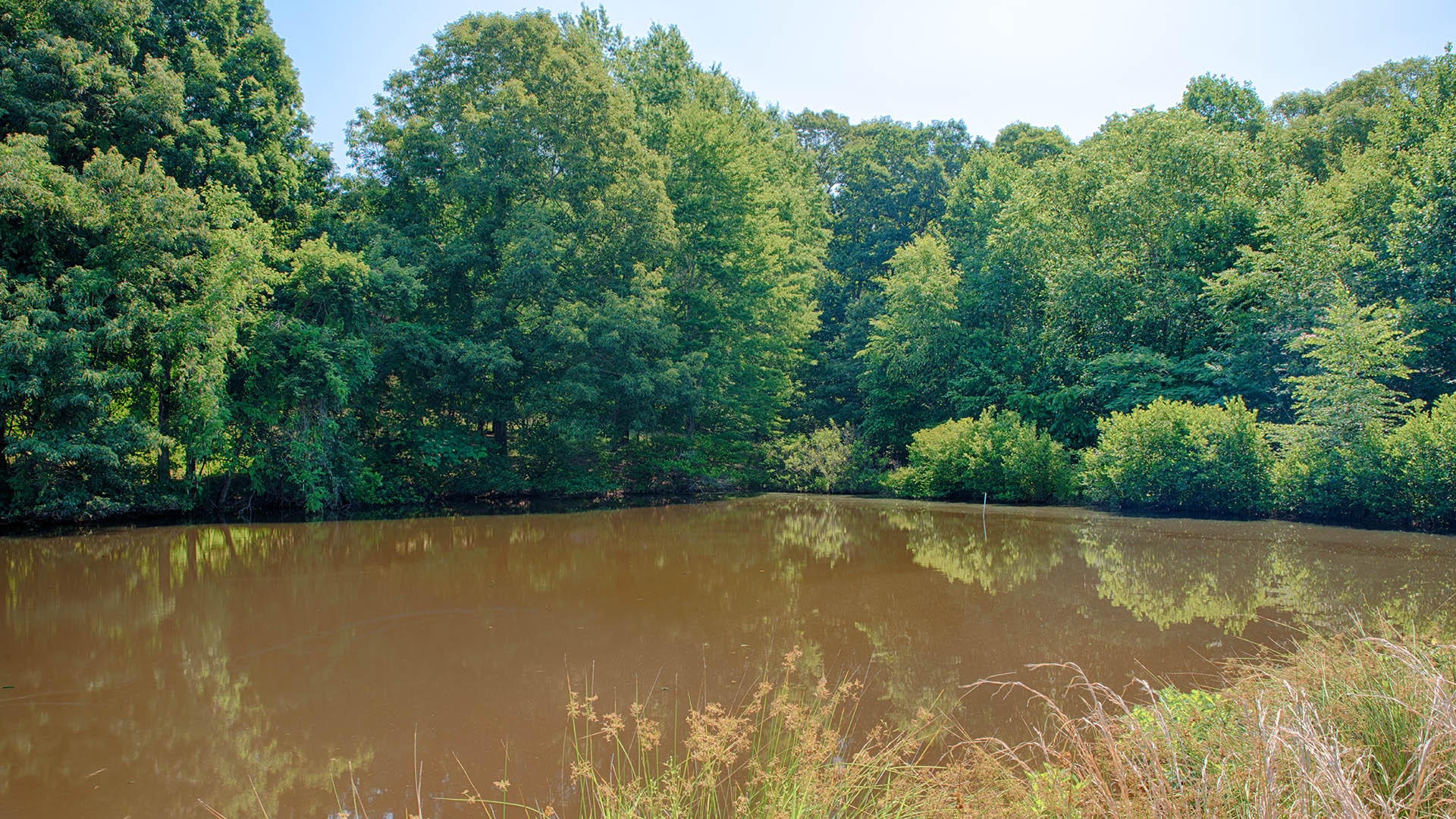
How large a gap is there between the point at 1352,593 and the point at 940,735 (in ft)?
20.0

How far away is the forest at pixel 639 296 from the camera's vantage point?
14312 millimetres

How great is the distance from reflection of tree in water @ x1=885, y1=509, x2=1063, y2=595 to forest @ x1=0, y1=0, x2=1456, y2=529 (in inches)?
145

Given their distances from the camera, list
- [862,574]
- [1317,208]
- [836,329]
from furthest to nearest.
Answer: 1. [836,329]
2. [1317,208]
3. [862,574]

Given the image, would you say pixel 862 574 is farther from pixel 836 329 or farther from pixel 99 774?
pixel 836 329

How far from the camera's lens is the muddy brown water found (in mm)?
4727

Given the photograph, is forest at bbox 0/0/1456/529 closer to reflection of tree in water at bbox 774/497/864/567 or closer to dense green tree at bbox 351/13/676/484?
dense green tree at bbox 351/13/676/484

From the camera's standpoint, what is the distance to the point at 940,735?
4.87 m


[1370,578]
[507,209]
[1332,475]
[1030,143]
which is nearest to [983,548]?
[1370,578]

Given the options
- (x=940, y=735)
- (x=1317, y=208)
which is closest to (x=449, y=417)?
(x=940, y=735)

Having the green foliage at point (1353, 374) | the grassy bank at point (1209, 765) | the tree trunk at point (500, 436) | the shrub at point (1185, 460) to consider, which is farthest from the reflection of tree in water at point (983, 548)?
the tree trunk at point (500, 436)

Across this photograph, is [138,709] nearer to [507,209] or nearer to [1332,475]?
[1332,475]

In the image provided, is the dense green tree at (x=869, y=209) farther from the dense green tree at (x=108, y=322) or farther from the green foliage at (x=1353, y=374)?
the dense green tree at (x=108, y=322)

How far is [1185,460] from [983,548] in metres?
5.94

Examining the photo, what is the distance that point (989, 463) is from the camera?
18.8 m
